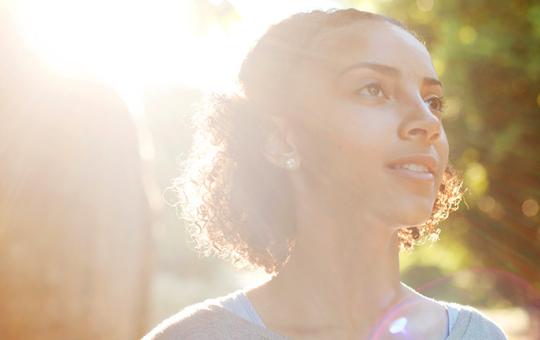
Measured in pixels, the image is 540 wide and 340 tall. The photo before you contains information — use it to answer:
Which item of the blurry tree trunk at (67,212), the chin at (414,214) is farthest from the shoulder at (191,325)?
the blurry tree trunk at (67,212)

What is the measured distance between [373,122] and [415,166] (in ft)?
0.70

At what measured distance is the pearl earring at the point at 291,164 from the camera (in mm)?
3317

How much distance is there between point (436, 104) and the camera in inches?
130

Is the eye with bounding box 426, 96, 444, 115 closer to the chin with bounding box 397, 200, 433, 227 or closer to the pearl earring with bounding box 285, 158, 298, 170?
the chin with bounding box 397, 200, 433, 227

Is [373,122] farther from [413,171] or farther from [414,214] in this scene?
[414,214]

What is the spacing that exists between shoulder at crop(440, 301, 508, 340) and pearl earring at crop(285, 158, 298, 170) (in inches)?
33.0

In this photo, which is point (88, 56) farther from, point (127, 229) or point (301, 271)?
point (301, 271)

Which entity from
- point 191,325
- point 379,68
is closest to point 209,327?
point 191,325

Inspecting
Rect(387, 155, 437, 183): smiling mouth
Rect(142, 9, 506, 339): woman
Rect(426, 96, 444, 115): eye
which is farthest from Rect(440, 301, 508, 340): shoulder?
Rect(426, 96, 444, 115): eye

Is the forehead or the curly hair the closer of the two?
the forehead

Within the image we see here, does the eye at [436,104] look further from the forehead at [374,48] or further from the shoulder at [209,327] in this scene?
the shoulder at [209,327]

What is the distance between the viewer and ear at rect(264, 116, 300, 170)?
10.9 ft

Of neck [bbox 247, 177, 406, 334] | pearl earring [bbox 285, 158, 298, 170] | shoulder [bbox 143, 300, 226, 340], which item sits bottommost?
shoulder [bbox 143, 300, 226, 340]

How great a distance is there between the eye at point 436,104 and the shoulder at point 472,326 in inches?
30.9
